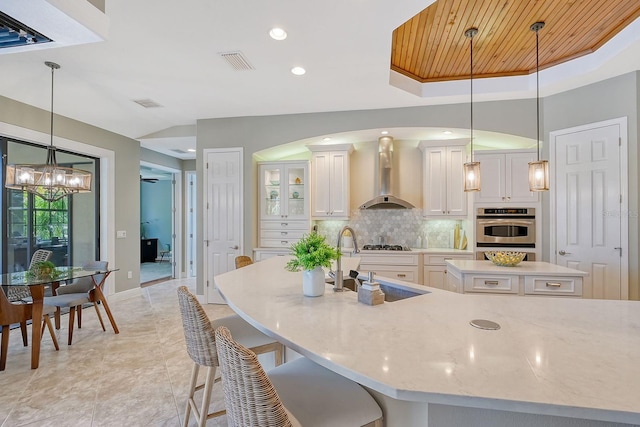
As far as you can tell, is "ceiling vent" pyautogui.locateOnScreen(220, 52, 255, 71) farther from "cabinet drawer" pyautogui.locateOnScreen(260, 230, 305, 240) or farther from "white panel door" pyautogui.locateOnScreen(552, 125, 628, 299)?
"white panel door" pyautogui.locateOnScreen(552, 125, 628, 299)

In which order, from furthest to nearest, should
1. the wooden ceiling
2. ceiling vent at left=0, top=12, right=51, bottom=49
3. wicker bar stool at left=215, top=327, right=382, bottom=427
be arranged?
the wooden ceiling
ceiling vent at left=0, top=12, right=51, bottom=49
wicker bar stool at left=215, top=327, right=382, bottom=427

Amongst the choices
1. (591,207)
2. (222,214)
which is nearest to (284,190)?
(222,214)

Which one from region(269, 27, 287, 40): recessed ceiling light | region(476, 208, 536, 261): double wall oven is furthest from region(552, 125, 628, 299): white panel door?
region(269, 27, 287, 40): recessed ceiling light

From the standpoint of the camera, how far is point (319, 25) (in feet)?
8.83

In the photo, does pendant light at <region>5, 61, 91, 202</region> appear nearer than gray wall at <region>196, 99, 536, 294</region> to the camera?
Yes

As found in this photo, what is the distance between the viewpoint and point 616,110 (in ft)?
11.7

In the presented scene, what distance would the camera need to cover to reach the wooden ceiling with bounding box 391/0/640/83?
269 cm

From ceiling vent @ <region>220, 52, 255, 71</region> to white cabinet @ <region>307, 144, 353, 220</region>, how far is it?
189 centimetres

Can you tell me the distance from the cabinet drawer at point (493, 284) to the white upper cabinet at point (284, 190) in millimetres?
2639

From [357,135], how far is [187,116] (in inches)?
104

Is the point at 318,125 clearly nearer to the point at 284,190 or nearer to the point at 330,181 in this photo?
the point at 330,181

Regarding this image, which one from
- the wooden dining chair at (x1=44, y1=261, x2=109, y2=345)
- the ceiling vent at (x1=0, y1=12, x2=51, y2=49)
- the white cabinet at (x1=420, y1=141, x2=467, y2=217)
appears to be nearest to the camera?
the ceiling vent at (x1=0, y1=12, x2=51, y2=49)

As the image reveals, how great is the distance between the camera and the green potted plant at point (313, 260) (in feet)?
5.95

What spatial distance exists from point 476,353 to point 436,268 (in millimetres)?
3580
